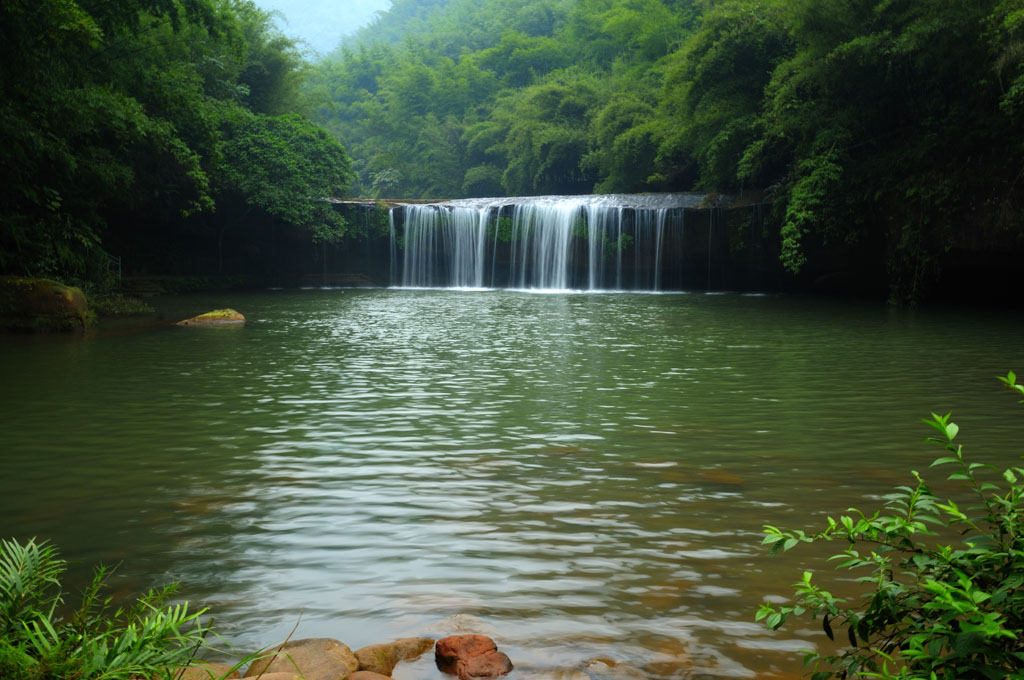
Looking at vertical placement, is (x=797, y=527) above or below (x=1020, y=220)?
below

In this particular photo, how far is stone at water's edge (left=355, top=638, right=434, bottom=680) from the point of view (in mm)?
3051

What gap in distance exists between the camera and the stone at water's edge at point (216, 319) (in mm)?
16344

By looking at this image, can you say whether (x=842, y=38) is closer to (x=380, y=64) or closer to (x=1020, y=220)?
(x=1020, y=220)

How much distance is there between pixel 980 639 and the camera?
1.98 metres

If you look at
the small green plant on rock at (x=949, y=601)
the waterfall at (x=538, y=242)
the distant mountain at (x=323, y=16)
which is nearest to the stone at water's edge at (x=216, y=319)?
the waterfall at (x=538, y=242)

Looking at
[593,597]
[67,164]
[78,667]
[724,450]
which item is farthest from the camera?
[67,164]

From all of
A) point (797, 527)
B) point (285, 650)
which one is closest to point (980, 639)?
point (285, 650)

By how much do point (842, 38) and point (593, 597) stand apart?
2064cm

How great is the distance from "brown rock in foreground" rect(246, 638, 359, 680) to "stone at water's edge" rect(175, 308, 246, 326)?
1418 centimetres

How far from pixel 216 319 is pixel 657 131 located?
19.5 meters

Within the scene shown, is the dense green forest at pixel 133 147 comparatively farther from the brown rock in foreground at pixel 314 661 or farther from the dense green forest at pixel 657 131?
the brown rock in foreground at pixel 314 661

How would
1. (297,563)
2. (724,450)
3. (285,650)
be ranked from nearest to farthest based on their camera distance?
(285,650) < (297,563) < (724,450)

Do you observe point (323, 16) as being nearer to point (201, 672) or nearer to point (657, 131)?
point (657, 131)

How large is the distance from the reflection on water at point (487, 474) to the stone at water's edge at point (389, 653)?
83 millimetres
